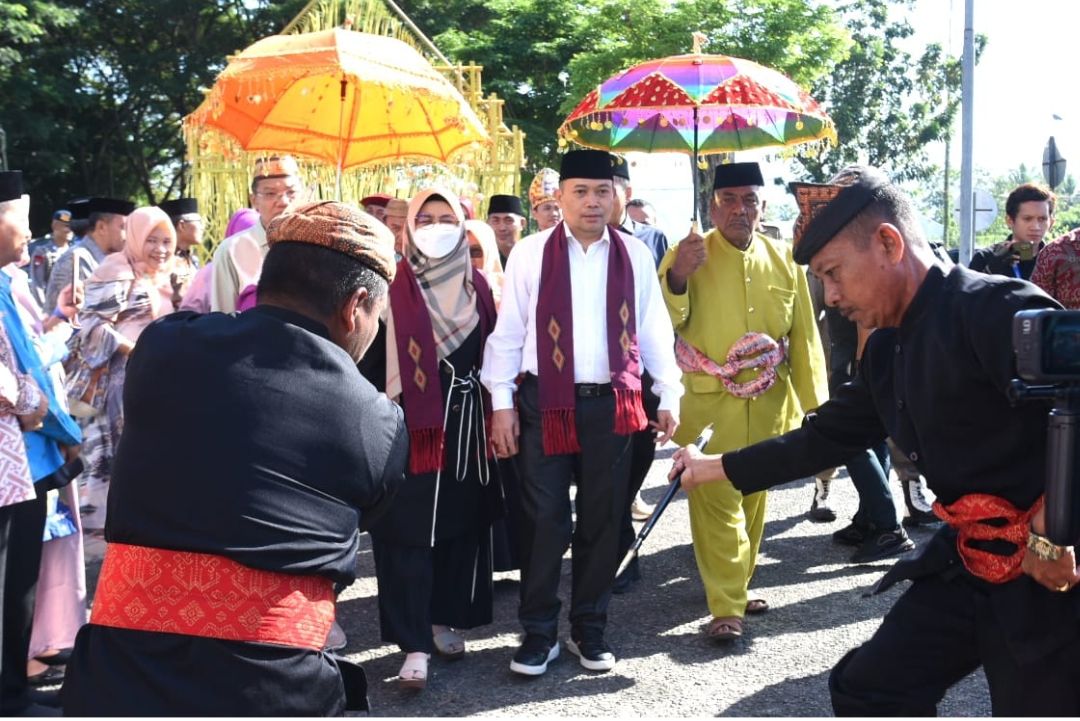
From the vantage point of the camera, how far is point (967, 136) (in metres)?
14.0

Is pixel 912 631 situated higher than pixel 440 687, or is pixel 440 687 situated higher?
pixel 912 631

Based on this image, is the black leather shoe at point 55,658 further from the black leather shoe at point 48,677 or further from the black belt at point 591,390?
the black belt at point 591,390

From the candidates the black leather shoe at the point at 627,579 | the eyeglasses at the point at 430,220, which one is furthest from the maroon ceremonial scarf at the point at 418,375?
the black leather shoe at the point at 627,579

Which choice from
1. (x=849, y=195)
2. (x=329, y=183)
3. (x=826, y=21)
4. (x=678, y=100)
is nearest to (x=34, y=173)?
(x=826, y=21)

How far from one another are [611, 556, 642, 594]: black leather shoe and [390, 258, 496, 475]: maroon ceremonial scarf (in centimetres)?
150

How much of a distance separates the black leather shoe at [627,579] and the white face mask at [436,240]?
198 cm

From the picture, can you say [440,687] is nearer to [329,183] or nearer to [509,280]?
[509,280]

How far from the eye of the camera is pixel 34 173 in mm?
25766

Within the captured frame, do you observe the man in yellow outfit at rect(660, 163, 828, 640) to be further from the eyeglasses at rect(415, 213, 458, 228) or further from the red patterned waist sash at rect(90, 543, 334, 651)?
the red patterned waist sash at rect(90, 543, 334, 651)

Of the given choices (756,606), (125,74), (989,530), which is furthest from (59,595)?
(125,74)

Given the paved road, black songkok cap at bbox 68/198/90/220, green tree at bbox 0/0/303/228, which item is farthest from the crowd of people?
green tree at bbox 0/0/303/228

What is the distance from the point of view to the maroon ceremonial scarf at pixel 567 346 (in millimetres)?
4711

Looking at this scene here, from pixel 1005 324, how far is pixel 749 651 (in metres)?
2.76

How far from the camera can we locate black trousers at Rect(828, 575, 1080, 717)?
8.84 feet
